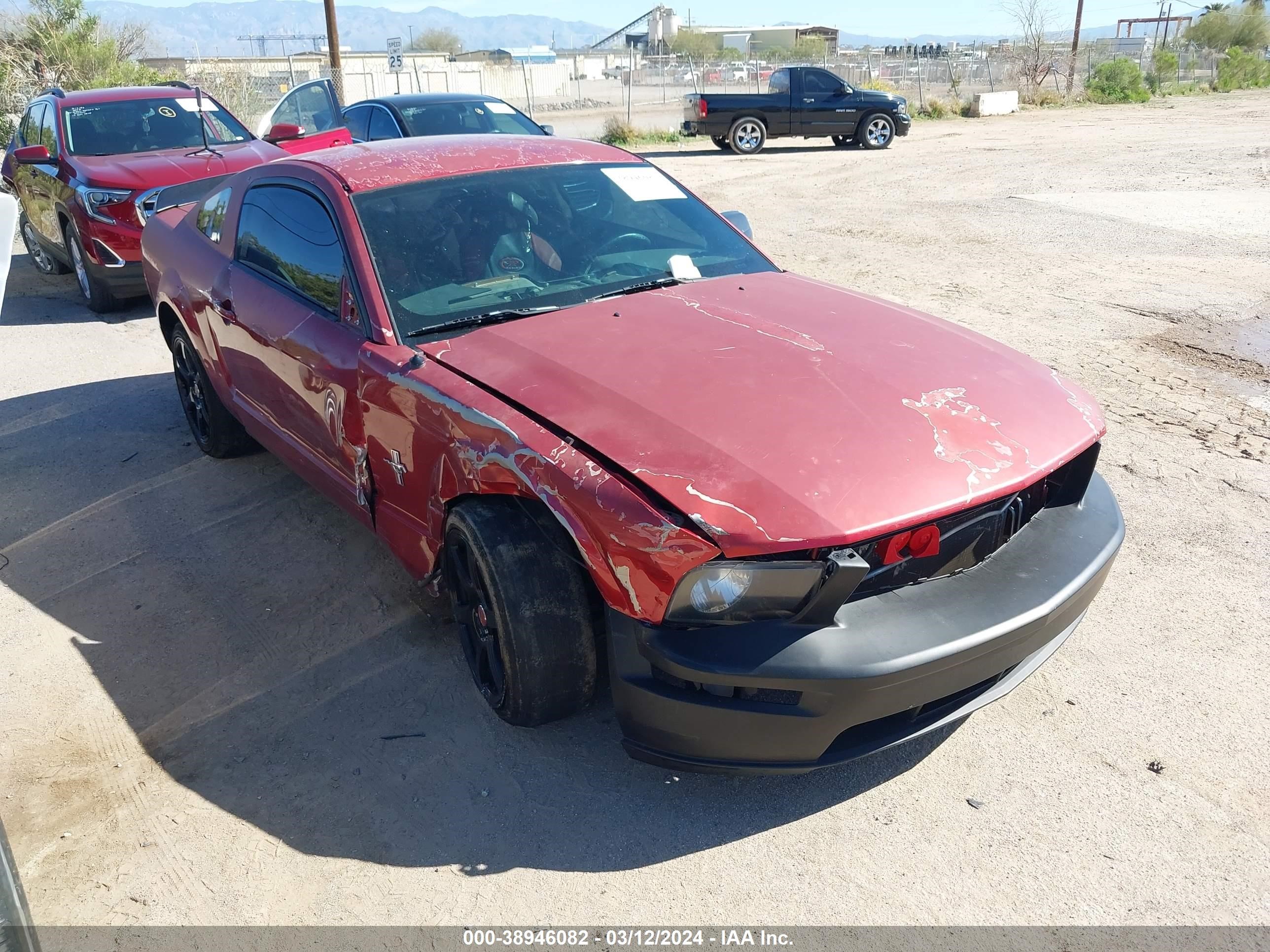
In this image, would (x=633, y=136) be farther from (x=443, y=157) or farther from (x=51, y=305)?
(x=443, y=157)

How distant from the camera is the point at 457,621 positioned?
3.35 metres

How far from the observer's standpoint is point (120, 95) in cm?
921

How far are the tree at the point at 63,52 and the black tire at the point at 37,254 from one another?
15126mm

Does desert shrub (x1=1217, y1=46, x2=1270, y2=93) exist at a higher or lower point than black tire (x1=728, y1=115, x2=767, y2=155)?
higher

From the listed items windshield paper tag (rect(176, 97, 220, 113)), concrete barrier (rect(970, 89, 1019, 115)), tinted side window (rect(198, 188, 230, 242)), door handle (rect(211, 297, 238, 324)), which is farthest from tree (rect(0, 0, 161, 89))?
door handle (rect(211, 297, 238, 324))

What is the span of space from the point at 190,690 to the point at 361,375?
126 centimetres

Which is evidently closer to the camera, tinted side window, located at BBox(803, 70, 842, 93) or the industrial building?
tinted side window, located at BBox(803, 70, 842, 93)

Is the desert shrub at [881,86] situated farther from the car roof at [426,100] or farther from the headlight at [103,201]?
the headlight at [103,201]

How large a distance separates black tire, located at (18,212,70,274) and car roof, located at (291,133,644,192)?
7405 millimetres

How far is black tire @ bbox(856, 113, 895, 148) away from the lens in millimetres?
19453

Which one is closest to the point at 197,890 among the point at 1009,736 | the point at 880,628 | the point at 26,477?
the point at 880,628

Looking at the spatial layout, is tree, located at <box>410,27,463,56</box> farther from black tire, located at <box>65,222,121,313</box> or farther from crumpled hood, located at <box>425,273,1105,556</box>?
crumpled hood, located at <box>425,273,1105,556</box>

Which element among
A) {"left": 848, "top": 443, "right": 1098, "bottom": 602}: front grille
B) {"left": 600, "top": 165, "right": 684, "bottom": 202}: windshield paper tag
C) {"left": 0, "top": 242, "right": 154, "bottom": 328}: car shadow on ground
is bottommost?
{"left": 0, "top": 242, "right": 154, "bottom": 328}: car shadow on ground

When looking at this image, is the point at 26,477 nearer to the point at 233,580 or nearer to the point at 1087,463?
the point at 233,580
